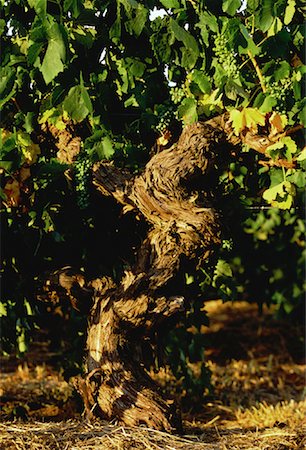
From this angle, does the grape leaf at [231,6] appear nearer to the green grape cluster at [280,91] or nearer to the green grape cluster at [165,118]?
the green grape cluster at [280,91]

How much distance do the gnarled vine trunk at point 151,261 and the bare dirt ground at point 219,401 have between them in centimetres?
15

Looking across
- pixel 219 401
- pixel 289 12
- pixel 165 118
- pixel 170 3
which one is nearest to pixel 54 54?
pixel 170 3

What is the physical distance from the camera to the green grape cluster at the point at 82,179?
3.90 meters

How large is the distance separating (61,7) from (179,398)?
10.6 feet

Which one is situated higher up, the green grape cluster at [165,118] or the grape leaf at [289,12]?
the grape leaf at [289,12]

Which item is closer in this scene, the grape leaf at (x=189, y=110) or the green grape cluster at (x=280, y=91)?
the green grape cluster at (x=280, y=91)

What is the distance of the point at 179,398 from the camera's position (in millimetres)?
5789

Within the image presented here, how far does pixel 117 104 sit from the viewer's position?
393cm

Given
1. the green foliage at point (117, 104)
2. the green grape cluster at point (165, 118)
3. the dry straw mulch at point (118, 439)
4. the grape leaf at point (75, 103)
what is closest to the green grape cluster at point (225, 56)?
the green foliage at point (117, 104)

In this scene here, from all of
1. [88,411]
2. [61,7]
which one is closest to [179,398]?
[88,411]

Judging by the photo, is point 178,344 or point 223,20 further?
point 178,344

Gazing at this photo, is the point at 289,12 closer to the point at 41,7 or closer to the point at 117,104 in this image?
the point at 117,104

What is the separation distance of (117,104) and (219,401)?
2749 millimetres

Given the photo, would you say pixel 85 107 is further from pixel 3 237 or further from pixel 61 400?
pixel 61 400
